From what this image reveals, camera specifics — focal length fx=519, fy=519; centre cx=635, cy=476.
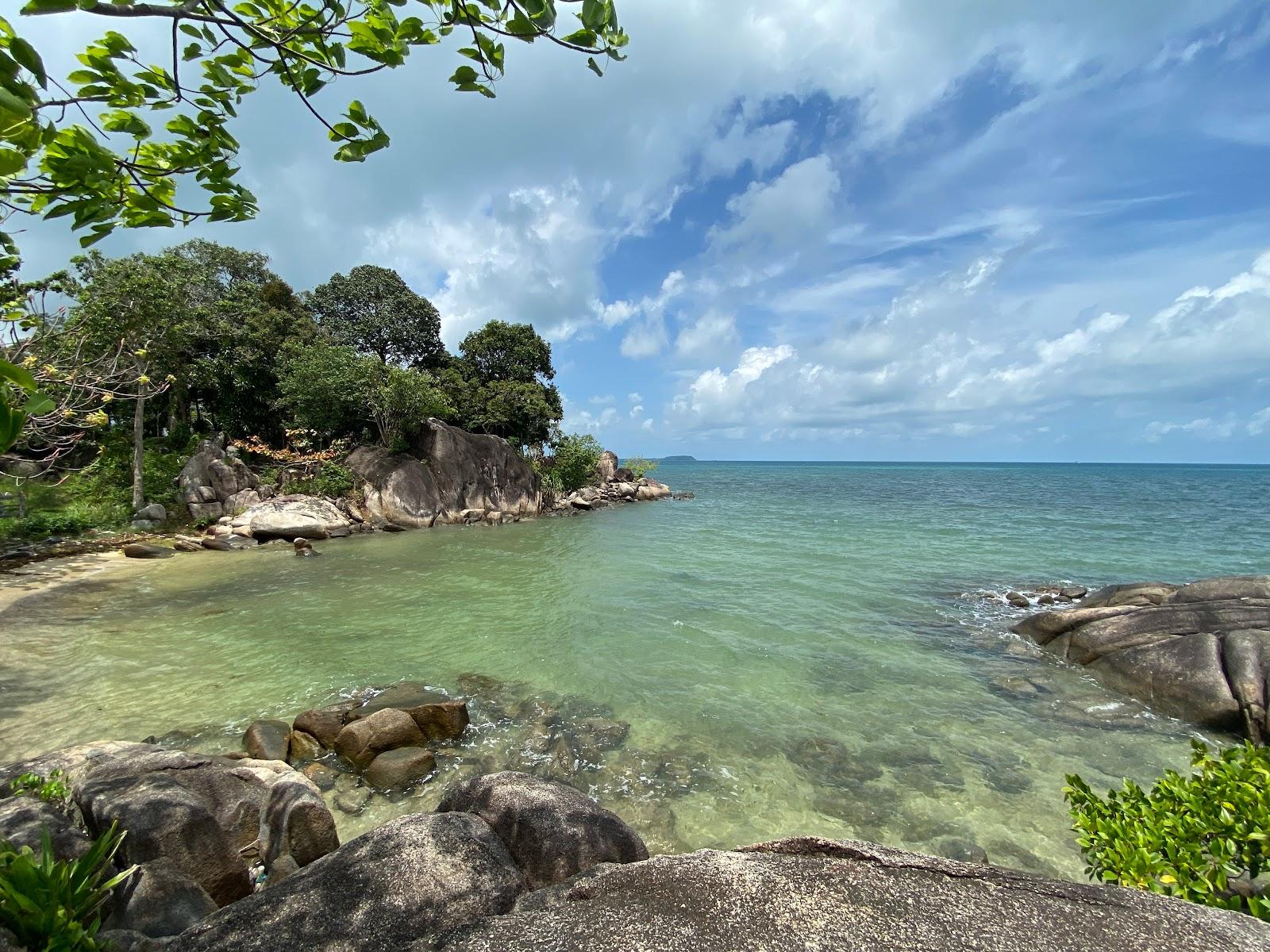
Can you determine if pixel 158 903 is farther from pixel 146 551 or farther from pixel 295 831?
pixel 146 551

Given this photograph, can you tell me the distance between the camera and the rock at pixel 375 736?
248 inches

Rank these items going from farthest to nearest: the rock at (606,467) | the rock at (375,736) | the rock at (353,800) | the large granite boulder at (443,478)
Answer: the rock at (606,467) → the large granite boulder at (443,478) → the rock at (375,736) → the rock at (353,800)

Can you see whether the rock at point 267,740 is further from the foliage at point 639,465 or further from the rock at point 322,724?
the foliage at point 639,465

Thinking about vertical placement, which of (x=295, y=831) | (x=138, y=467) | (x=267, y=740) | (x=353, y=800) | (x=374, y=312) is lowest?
(x=353, y=800)

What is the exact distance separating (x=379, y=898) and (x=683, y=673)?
7113mm

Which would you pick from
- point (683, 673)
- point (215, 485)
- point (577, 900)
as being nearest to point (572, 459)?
point (215, 485)

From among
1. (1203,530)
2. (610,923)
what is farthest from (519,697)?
(1203,530)

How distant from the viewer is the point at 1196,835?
245cm

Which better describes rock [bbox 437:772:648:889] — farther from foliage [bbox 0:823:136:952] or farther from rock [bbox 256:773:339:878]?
foliage [bbox 0:823:136:952]

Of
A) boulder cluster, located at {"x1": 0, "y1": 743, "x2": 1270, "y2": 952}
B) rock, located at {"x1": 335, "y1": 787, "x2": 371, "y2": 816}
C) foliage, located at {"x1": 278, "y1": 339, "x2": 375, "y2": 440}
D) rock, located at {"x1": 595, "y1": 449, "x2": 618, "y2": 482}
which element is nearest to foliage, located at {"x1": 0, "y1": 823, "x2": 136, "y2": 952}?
boulder cluster, located at {"x1": 0, "y1": 743, "x2": 1270, "y2": 952}

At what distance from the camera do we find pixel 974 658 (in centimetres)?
992

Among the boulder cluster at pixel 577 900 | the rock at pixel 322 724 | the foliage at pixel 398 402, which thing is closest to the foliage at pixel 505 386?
the foliage at pixel 398 402

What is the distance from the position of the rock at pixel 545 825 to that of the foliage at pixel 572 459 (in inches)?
1403

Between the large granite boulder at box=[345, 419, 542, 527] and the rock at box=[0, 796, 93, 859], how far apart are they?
77.6ft
